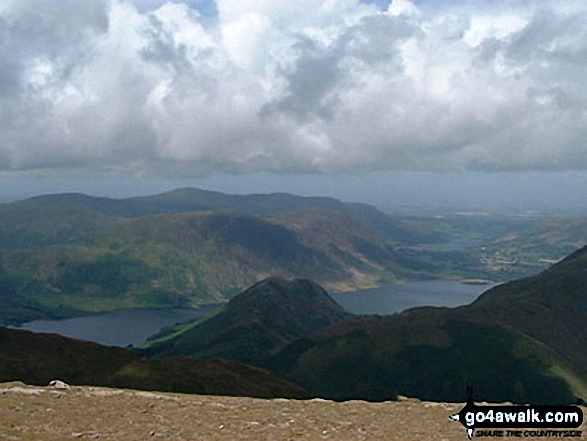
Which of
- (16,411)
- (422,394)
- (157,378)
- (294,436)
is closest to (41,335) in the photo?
(157,378)

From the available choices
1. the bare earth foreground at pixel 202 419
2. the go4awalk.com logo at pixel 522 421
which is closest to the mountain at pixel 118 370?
the bare earth foreground at pixel 202 419

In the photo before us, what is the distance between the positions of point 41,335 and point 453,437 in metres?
148

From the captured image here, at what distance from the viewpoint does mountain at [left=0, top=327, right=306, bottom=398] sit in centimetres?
9912

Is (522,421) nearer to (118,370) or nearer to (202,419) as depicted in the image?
(202,419)

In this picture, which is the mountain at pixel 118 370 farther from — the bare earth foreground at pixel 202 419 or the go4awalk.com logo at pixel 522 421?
the go4awalk.com logo at pixel 522 421

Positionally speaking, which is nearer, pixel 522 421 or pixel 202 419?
pixel 522 421

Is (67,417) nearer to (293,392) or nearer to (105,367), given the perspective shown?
(293,392)

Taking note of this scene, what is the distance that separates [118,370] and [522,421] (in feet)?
288

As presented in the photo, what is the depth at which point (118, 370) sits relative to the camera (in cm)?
10762

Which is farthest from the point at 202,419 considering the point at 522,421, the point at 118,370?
the point at 118,370

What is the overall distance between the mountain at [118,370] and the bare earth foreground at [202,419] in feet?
172

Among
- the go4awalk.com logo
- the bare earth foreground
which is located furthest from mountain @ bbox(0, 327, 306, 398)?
the go4awalk.com logo

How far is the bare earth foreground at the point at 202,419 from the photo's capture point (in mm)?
33406

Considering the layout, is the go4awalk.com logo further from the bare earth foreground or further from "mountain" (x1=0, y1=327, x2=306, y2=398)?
"mountain" (x1=0, y1=327, x2=306, y2=398)
